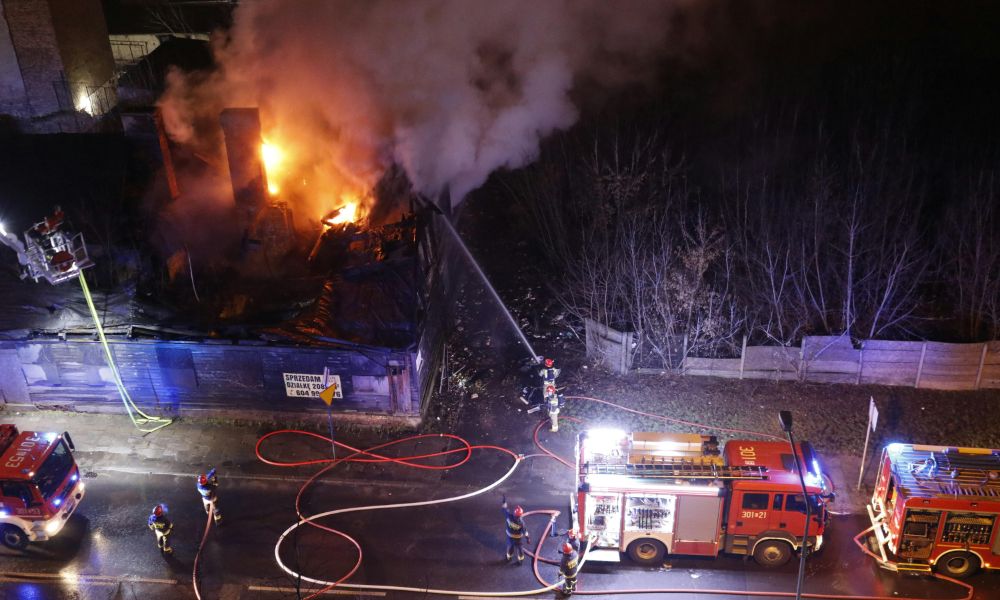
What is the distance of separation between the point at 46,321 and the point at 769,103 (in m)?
24.8

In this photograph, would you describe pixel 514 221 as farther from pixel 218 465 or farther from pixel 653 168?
pixel 218 465

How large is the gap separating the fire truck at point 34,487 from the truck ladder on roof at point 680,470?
9.75 metres

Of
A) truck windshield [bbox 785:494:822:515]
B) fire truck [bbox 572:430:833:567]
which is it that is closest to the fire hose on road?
fire truck [bbox 572:430:833:567]

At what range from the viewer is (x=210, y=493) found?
517 inches

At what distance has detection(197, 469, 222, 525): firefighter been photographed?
42.7ft

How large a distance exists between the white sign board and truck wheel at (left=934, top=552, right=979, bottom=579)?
39.6ft

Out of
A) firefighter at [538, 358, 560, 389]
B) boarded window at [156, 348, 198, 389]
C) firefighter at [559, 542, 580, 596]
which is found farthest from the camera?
boarded window at [156, 348, 198, 389]

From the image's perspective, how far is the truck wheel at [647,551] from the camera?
12068 mm

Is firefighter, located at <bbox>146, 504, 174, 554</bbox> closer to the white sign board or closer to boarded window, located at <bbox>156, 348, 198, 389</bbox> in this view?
the white sign board

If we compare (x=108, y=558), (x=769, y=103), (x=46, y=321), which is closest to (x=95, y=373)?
(x=46, y=321)

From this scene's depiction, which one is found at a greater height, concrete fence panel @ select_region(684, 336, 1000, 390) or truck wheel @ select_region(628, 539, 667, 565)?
concrete fence panel @ select_region(684, 336, 1000, 390)

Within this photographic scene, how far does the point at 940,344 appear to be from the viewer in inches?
620

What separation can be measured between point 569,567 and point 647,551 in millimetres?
1706

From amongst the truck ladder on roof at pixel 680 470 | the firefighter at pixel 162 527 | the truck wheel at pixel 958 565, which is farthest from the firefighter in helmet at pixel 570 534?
the firefighter at pixel 162 527
